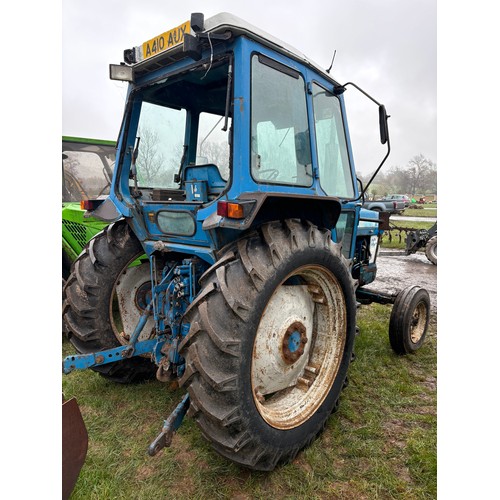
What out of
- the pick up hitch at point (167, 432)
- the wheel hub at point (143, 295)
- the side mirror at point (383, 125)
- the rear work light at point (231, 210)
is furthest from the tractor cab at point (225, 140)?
the pick up hitch at point (167, 432)

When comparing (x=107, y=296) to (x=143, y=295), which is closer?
(x=107, y=296)

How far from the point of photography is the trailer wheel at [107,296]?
9.11ft

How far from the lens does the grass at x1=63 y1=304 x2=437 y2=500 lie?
2006 millimetres

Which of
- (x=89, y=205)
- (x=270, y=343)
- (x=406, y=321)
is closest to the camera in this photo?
(x=270, y=343)

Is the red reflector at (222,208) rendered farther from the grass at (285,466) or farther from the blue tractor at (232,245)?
the grass at (285,466)

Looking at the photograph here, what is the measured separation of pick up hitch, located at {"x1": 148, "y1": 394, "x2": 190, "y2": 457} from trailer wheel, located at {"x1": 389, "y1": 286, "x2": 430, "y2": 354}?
225 centimetres

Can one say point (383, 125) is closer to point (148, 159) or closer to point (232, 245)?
point (232, 245)

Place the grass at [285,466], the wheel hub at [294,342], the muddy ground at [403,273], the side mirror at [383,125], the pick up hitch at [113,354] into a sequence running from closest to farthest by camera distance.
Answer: the grass at [285,466] → the pick up hitch at [113,354] → the wheel hub at [294,342] → the side mirror at [383,125] → the muddy ground at [403,273]

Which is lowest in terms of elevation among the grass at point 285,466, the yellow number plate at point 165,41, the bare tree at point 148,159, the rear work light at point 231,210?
the grass at point 285,466

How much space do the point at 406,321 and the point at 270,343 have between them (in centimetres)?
178

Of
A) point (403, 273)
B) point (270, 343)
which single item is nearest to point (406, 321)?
point (270, 343)

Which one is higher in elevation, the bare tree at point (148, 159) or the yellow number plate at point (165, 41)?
the yellow number plate at point (165, 41)

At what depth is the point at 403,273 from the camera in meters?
7.76

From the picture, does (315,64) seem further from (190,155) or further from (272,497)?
(272,497)
